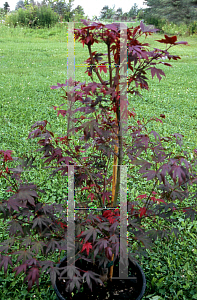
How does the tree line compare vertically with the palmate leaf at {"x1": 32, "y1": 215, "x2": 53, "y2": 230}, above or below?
above

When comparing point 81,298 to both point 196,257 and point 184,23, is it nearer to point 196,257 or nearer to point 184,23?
point 196,257

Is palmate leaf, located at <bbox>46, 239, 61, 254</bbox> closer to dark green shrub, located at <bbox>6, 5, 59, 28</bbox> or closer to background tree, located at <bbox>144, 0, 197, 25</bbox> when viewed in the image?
dark green shrub, located at <bbox>6, 5, 59, 28</bbox>

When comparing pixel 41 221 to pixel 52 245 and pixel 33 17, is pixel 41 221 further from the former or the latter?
pixel 33 17

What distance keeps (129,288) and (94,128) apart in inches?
40.7

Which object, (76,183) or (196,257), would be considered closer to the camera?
(76,183)

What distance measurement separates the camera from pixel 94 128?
1280 millimetres

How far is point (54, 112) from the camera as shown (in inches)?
186

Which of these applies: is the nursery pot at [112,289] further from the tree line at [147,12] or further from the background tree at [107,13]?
the tree line at [147,12]

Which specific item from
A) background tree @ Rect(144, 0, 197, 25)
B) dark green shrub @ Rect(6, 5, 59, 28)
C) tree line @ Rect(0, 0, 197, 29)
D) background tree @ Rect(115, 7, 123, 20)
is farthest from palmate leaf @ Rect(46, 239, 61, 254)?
background tree @ Rect(144, 0, 197, 25)

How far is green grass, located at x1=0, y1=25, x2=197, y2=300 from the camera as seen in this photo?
6.40 feet

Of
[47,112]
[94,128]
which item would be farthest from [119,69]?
[47,112]

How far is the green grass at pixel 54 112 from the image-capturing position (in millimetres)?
1950

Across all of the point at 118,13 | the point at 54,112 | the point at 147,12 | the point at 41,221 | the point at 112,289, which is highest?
the point at 147,12

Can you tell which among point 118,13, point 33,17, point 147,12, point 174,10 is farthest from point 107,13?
point 174,10
